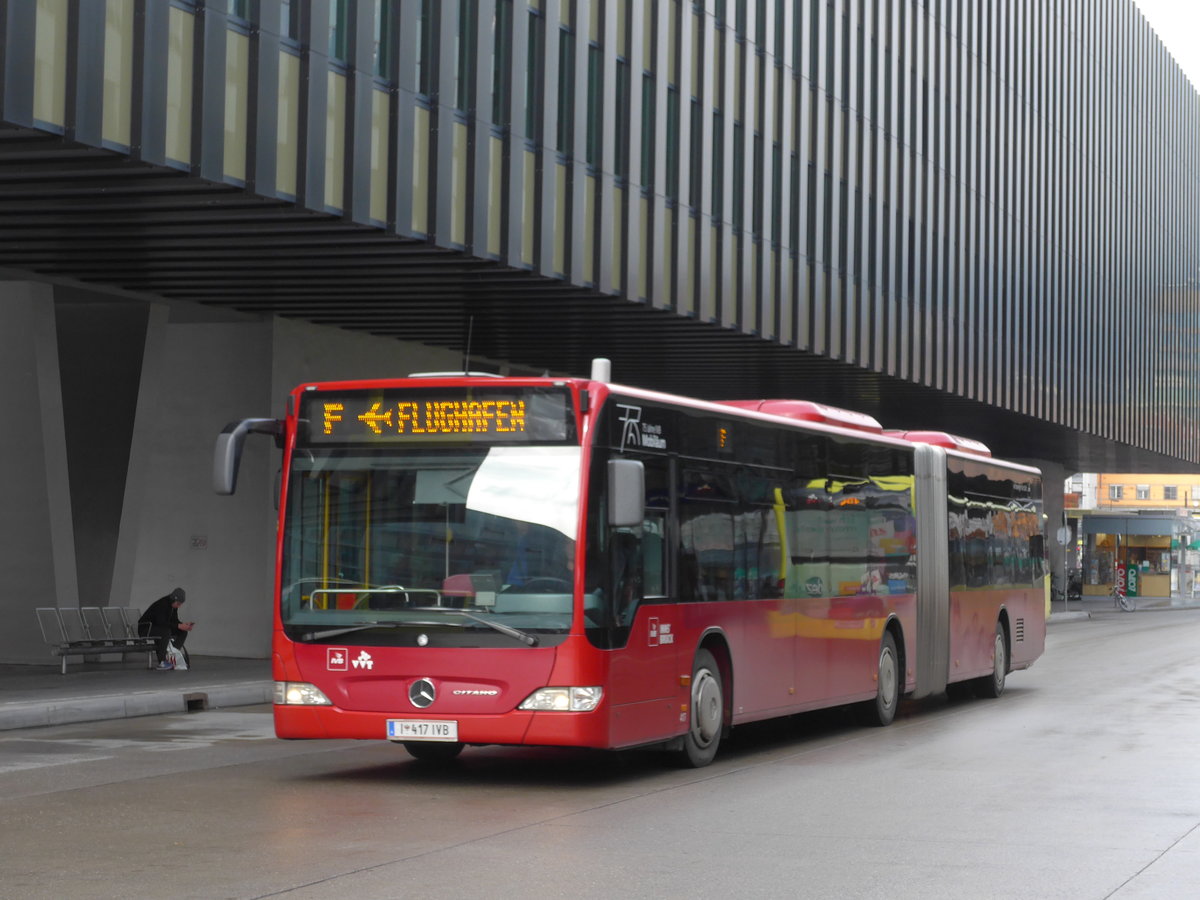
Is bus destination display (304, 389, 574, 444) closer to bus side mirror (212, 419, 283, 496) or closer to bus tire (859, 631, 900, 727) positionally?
bus side mirror (212, 419, 283, 496)

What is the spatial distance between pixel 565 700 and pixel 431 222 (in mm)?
11767

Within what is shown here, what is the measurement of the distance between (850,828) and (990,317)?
3946cm

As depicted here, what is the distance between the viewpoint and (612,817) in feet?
35.3

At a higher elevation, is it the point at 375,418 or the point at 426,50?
the point at 426,50

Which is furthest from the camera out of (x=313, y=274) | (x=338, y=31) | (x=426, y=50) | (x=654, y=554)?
(x=313, y=274)

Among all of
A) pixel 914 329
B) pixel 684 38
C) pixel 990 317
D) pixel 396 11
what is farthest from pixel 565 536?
pixel 990 317

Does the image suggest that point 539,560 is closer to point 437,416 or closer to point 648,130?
point 437,416

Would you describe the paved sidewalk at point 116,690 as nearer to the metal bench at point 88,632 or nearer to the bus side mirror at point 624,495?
the metal bench at point 88,632

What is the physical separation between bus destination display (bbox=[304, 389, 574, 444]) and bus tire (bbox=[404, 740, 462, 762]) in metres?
2.81

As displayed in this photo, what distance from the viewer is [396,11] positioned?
2225 cm

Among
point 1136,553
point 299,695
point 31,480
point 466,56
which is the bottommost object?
point 299,695

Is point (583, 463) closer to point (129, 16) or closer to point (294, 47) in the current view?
point (129, 16)

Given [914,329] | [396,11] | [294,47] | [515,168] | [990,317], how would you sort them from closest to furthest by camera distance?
[294,47] → [396,11] → [515,168] → [914,329] → [990,317]

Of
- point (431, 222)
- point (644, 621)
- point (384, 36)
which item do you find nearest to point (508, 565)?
point (644, 621)
